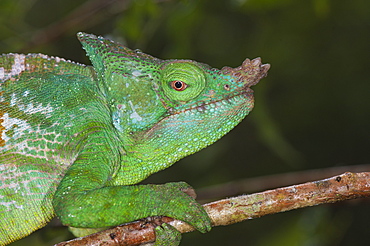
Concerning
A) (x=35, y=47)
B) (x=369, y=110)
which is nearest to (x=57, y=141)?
(x=35, y=47)

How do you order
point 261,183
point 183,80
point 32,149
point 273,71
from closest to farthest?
point 32,149, point 183,80, point 261,183, point 273,71

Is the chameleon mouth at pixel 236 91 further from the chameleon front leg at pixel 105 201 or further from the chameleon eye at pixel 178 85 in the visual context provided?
the chameleon front leg at pixel 105 201

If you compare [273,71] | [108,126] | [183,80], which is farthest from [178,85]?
[273,71]

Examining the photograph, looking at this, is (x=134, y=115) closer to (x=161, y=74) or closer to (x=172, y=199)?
(x=161, y=74)

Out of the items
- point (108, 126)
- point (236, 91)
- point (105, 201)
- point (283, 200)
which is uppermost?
point (108, 126)

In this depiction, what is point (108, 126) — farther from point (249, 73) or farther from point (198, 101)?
point (249, 73)

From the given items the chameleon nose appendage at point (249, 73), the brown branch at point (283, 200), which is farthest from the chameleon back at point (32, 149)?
the chameleon nose appendage at point (249, 73)
